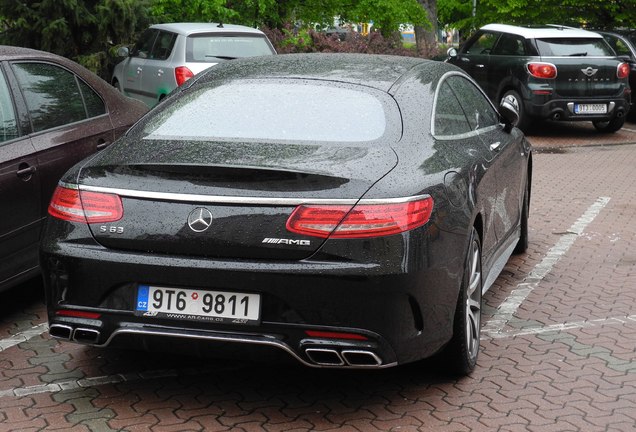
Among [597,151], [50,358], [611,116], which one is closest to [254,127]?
[50,358]

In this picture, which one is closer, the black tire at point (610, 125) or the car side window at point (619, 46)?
the black tire at point (610, 125)

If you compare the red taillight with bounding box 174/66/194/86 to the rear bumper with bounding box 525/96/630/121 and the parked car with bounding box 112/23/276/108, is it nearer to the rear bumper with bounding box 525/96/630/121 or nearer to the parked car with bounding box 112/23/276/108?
the parked car with bounding box 112/23/276/108

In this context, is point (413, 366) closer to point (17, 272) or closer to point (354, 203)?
point (354, 203)

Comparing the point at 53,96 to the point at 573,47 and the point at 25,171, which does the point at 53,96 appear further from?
the point at 573,47

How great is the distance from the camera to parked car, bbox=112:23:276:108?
1426 centimetres

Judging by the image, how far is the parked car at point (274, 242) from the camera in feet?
14.5

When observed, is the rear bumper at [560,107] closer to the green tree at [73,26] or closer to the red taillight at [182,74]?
the red taillight at [182,74]

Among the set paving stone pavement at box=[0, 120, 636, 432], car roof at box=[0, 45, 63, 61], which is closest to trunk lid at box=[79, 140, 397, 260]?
paving stone pavement at box=[0, 120, 636, 432]

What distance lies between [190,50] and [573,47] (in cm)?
607

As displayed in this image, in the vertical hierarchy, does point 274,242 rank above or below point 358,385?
above

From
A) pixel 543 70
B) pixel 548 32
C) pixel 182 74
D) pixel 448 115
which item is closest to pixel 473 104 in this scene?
pixel 448 115

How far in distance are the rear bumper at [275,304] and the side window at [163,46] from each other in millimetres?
10289

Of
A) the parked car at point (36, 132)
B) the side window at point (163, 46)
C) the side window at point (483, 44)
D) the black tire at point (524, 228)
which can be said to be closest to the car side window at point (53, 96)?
the parked car at point (36, 132)

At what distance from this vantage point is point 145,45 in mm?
15742
